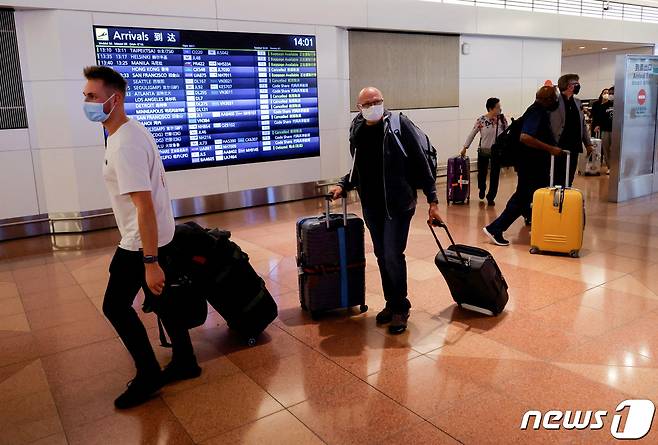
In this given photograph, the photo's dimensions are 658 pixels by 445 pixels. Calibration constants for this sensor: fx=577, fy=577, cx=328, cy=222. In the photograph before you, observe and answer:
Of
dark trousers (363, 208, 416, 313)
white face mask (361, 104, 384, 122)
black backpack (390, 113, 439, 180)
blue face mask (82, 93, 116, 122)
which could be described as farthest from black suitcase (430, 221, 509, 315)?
blue face mask (82, 93, 116, 122)

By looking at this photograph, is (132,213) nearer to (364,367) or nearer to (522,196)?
(364,367)

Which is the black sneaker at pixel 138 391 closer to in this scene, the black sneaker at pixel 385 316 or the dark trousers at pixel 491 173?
the black sneaker at pixel 385 316

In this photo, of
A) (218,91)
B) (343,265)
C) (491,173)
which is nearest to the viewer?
(343,265)

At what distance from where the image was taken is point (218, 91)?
9000 millimetres

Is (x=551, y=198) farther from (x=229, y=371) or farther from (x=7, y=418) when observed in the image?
(x=7, y=418)

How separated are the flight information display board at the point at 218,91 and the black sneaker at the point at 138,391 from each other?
18.5ft

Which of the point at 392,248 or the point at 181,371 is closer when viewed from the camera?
the point at 181,371

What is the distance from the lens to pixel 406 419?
9.71 feet

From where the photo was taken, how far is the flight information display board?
8242 mm

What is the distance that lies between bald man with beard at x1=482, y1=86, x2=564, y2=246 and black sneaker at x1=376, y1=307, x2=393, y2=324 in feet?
8.81

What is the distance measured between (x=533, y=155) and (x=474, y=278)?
108 inches

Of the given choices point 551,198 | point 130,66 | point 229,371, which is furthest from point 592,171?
point 229,371

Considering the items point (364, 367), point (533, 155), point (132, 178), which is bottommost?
point (364, 367)

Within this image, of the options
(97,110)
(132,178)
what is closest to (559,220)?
(132,178)
